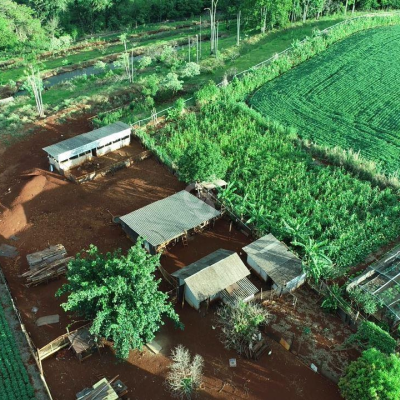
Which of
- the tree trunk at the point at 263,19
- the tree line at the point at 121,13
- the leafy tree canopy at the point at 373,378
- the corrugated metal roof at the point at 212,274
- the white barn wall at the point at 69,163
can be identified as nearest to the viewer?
the leafy tree canopy at the point at 373,378

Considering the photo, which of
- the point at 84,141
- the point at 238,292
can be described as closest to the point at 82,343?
the point at 238,292

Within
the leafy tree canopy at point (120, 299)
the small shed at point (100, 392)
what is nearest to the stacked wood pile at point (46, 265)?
the leafy tree canopy at point (120, 299)

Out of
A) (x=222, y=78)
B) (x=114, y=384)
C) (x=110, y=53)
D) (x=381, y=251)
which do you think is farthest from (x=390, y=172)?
(x=110, y=53)

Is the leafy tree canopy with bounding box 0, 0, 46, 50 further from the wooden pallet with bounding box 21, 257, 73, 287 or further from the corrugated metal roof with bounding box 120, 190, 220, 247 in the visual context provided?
the wooden pallet with bounding box 21, 257, 73, 287

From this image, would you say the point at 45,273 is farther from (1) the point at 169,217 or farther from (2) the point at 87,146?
(2) the point at 87,146

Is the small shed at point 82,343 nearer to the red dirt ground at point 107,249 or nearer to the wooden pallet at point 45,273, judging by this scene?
the red dirt ground at point 107,249

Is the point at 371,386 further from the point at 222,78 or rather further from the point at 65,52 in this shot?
the point at 65,52
